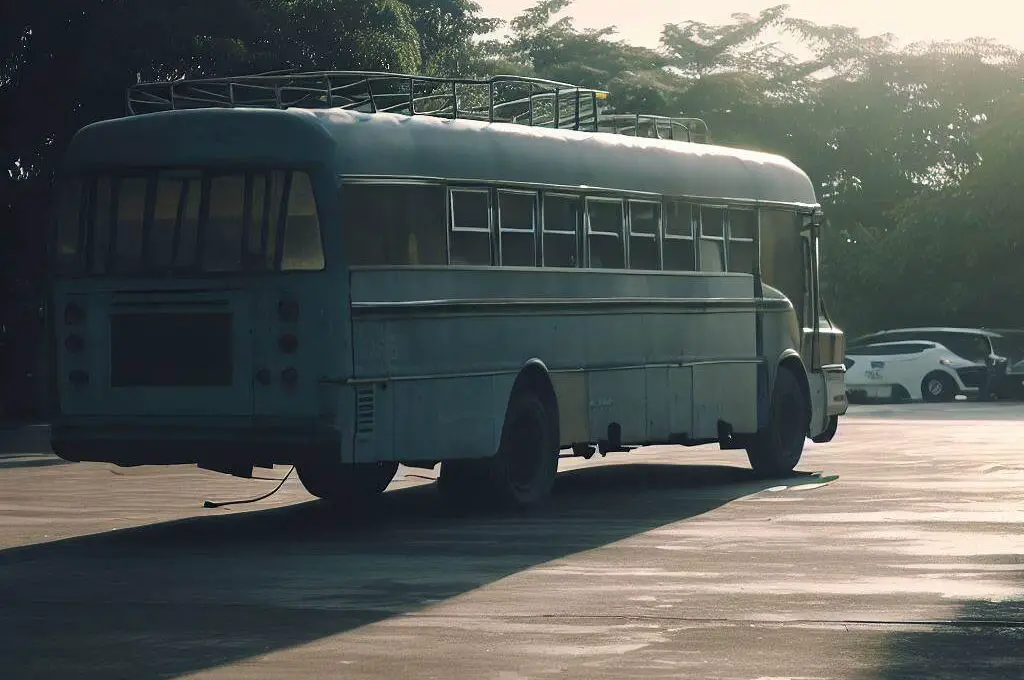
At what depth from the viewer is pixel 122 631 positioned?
1080 centimetres

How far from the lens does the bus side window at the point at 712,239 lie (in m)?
20.5

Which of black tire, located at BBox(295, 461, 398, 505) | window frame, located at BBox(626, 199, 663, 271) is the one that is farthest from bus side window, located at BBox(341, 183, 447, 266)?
window frame, located at BBox(626, 199, 663, 271)

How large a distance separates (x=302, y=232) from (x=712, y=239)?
20.1ft

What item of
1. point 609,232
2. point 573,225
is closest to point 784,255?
point 609,232

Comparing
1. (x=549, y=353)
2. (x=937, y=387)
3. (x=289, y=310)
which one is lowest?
(x=937, y=387)

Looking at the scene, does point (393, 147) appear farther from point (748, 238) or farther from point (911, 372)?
point (911, 372)

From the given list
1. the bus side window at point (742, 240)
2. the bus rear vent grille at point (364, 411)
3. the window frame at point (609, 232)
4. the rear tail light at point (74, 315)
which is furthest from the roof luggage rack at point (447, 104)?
the bus rear vent grille at point (364, 411)

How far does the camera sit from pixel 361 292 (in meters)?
15.6

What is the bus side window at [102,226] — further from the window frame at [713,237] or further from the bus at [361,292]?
the window frame at [713,237]

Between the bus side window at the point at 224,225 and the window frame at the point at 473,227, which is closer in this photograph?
the bus side window at the point at 224,225

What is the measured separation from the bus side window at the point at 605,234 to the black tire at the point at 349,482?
95.7 inches

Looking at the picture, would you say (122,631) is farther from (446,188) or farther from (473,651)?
(446,188)

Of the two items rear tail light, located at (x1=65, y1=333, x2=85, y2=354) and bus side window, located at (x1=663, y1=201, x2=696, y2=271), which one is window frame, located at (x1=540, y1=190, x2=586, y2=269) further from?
rear tail light, located at (x1=65, y1=333, x2=85, y2=354)

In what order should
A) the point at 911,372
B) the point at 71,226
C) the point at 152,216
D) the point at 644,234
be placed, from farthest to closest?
the point at 911,372 < the point at 644,234 < the point at 71,226 < the point at 152,216
